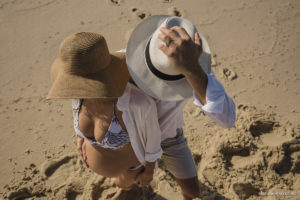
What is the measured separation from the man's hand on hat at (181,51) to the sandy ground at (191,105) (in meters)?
1.68

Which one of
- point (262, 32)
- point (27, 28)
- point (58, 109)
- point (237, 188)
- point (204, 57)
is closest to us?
point (204, 57)

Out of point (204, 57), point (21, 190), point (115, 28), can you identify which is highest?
point (204, 57)

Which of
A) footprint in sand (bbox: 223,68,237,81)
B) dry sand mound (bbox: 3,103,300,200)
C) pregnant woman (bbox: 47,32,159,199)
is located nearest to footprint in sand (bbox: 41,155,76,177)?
dry sand mound (bbox: 3,103,300,200)

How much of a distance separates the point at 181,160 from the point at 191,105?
51.4 inches

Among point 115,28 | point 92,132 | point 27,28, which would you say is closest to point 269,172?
point 92,132

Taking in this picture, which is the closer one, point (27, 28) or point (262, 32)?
point (262, 32)

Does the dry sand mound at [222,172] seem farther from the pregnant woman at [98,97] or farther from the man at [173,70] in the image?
the man at [173,70]

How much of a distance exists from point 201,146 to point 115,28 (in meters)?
2.51

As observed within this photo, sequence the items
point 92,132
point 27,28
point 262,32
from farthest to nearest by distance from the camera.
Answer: point 27,28
point 262,32
point 92,132

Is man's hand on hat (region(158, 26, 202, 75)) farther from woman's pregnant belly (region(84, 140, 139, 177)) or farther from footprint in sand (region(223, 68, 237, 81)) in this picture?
footprint in sand (region(223, 68, 237, 81))

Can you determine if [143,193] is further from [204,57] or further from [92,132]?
[204,57]

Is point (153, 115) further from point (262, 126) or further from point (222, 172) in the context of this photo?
point (262, 126)

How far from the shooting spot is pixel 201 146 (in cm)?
292

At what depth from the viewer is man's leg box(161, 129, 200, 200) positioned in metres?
2.09
